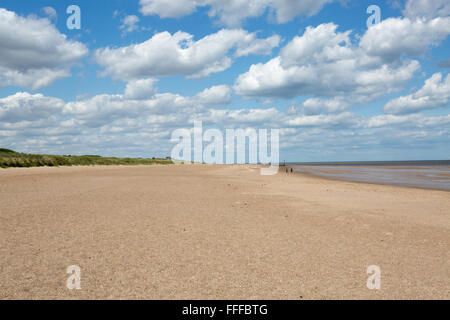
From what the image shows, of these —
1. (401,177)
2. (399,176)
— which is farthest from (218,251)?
(399,176)

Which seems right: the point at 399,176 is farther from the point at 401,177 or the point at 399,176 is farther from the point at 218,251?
the point at 218,251

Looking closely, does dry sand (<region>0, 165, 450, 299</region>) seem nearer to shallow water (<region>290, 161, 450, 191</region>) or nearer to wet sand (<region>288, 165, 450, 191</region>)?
wet sand (<region>288, 165, 450, 191</region>)

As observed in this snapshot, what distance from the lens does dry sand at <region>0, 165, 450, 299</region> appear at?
5.61 metres

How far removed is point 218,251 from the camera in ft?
25.3

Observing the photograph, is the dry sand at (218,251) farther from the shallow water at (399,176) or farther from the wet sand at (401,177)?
the shallow water at (399,176)

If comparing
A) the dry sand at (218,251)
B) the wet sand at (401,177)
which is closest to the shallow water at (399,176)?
the wet sand at (401,177)

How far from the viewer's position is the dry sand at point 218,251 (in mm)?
5605

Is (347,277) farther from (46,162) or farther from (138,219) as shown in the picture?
(46,162)

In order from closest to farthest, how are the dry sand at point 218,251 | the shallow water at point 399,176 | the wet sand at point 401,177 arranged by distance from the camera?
the dry sand at point 218,251 → the wet sand at point 401,177 → the shallow water at point 399,176

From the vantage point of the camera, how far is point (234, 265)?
22.2 feet

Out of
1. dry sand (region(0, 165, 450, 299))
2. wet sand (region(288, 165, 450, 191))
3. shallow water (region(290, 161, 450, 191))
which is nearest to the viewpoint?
dry sand (region(0, 165, 450, 299))

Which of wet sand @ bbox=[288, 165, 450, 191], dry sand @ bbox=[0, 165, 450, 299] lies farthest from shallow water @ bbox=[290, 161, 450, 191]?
dry sand @ bbox=[0, 165, 450, 299]

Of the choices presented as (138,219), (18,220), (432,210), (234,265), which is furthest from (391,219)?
(18,220)
